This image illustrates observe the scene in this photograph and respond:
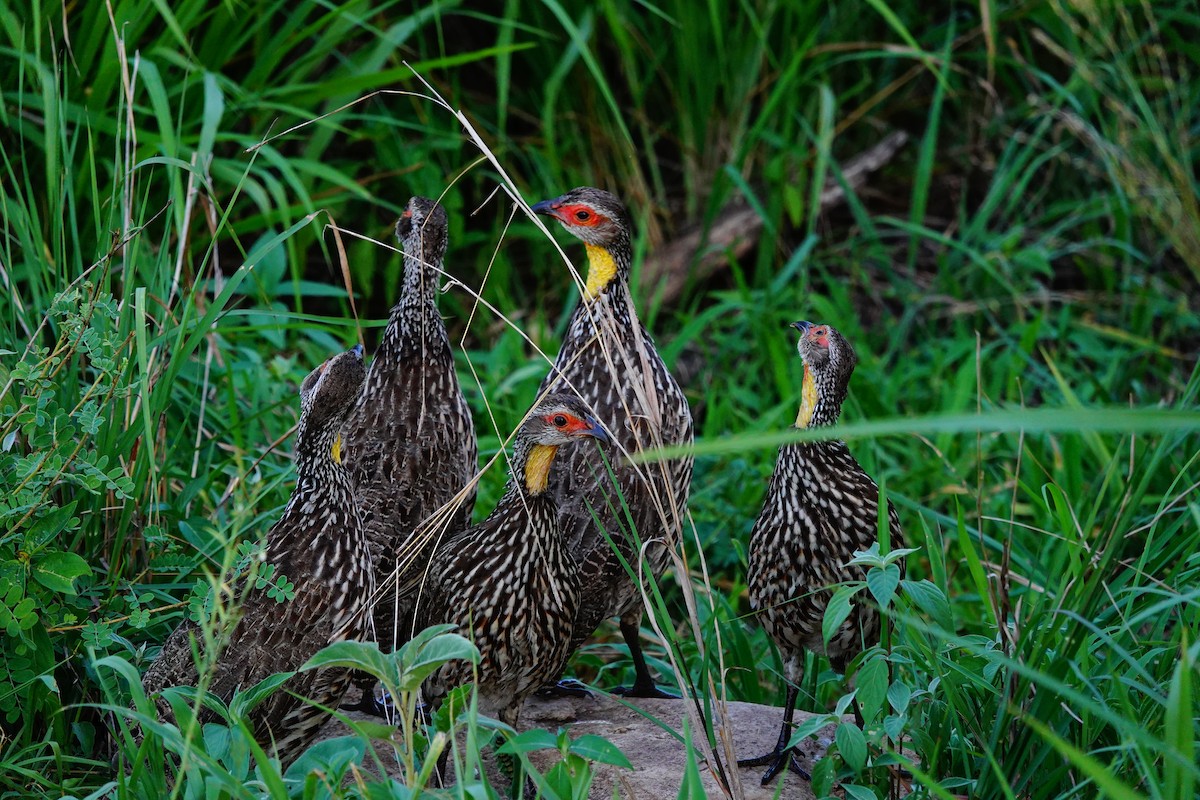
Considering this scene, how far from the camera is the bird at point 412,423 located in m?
3.86

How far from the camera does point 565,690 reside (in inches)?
157

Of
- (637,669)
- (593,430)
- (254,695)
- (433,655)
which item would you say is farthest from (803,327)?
(254,695)

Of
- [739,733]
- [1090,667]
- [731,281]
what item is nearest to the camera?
[1090,667]

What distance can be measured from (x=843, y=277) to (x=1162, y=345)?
169 cm

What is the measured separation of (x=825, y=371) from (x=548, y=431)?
0.83 meters

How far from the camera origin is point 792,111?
6.85m

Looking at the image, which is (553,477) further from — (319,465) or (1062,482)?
(1062,482)

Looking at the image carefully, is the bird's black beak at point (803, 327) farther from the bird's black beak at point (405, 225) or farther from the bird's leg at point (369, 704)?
the bird's leg at point (369, 704)

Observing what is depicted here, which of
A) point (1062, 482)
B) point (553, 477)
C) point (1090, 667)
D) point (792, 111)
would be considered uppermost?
point (792, 111)

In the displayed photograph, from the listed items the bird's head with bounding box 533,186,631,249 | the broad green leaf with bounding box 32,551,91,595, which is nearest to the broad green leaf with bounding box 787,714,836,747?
the broad green leaf with bounding box 32,551,91,595

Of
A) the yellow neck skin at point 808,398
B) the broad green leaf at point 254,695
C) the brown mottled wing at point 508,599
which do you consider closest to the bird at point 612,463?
the brown mottled wing at point 508,599

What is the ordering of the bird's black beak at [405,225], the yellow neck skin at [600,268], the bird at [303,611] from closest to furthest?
1. the bird at [303,611]
2. the bird's black beak at [405,225]
3. the yellow neck skin at [600,268]

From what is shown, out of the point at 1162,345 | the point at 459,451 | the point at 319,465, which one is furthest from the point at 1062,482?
the point at 319,465

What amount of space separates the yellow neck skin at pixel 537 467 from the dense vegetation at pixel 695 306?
1.61 feet
